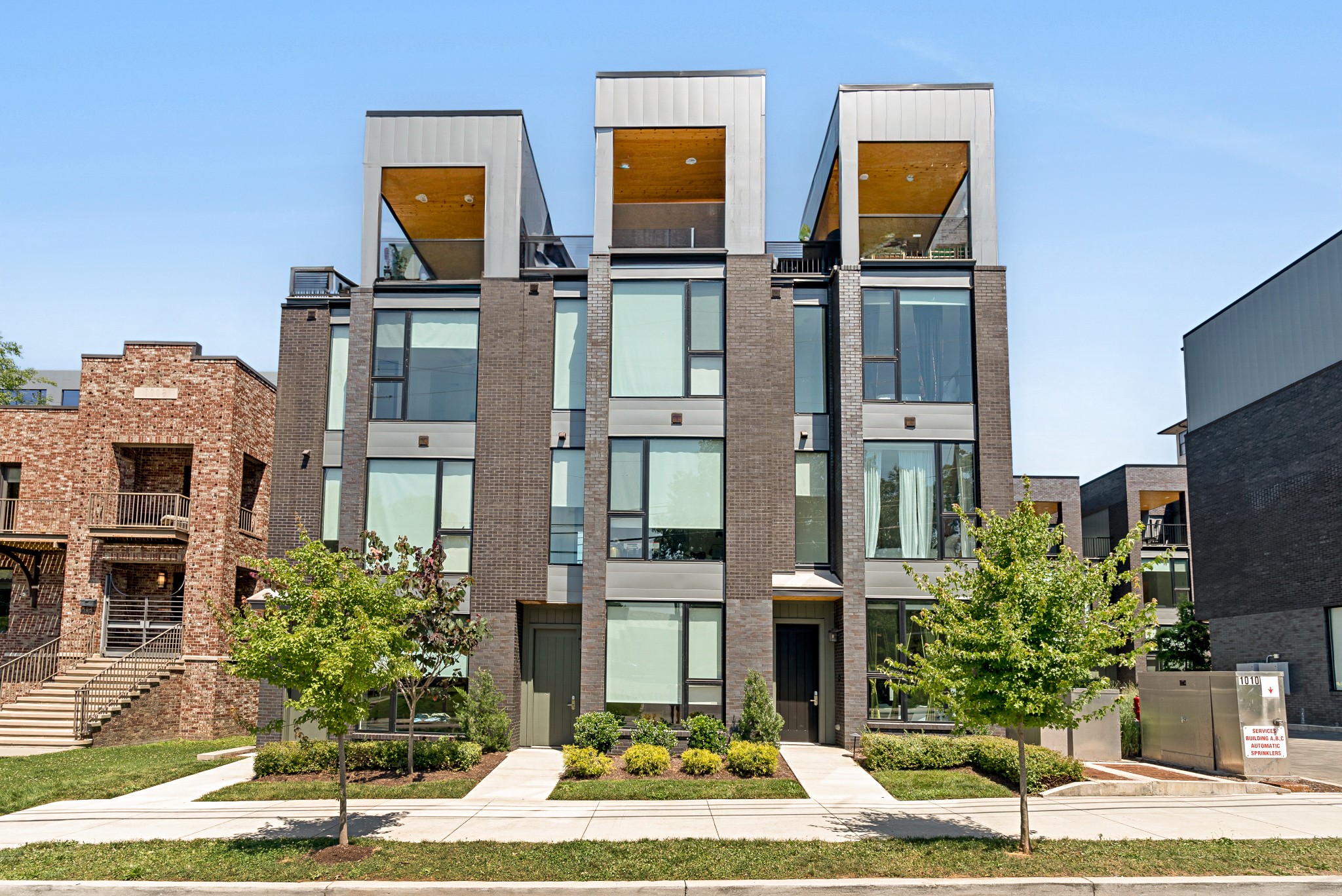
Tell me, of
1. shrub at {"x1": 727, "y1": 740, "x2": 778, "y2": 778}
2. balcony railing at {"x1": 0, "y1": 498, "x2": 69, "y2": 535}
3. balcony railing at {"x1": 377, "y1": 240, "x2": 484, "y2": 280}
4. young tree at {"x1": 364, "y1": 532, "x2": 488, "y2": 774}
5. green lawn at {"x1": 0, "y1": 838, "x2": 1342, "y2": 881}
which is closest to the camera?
green lawn at {"x1": 0, "y1": 838, "x2": 1342, "y2": 881}

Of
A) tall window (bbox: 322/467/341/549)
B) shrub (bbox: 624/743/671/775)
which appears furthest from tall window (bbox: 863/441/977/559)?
tall window (bbox: 322/467/341/549)

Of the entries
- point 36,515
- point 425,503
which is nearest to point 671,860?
point 425,503

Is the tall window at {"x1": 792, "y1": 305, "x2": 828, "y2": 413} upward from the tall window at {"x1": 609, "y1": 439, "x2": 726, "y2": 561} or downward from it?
upward

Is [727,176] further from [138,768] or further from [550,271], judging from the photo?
[138,768]

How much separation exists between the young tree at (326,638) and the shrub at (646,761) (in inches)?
229

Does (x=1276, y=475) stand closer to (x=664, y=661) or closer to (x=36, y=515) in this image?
(x=664, y=661)

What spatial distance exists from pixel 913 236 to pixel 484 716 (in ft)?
46.7

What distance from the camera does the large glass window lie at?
1922cm

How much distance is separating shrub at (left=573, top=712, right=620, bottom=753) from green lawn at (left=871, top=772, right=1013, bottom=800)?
4812mm

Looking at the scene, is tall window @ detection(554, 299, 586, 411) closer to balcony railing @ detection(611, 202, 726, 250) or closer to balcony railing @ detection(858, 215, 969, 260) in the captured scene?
balcony railing @ detection(611, 202, 726, 250)

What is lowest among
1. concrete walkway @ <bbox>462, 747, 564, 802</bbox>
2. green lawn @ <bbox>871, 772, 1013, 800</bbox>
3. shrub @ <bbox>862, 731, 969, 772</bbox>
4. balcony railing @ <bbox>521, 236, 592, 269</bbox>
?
concrete walkway @ <bbox>462, 747, 564, 802</bbox>

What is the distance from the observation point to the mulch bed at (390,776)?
16.4 m

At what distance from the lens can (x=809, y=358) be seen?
69.6 feet

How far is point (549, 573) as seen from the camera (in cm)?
2031
